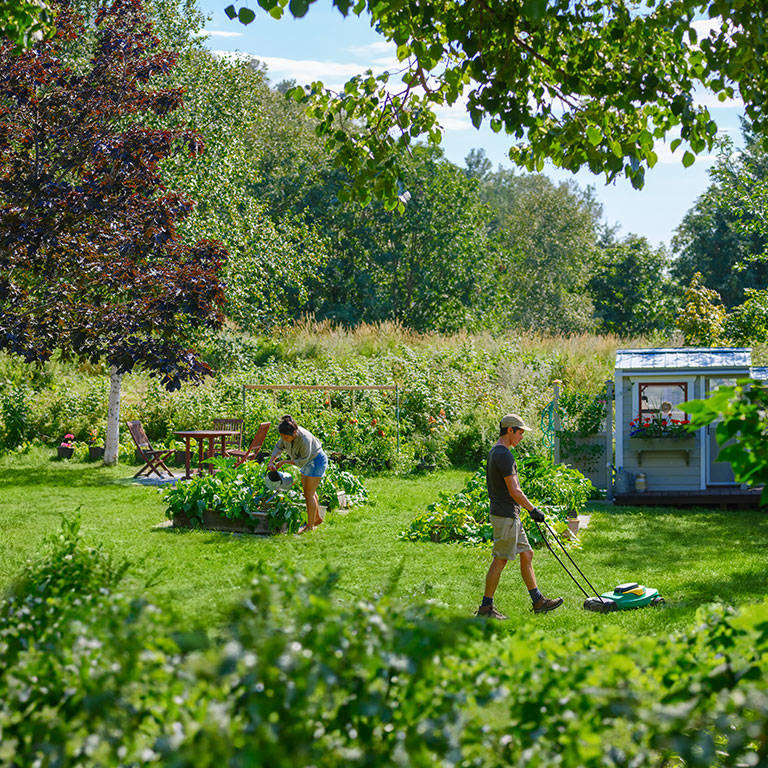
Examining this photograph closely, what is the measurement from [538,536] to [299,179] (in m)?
28.8

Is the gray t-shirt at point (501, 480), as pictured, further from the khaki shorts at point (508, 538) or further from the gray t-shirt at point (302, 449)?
the gray t-shirt at point (302, 449)

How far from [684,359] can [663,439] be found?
1.38m

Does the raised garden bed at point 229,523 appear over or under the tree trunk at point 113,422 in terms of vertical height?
under

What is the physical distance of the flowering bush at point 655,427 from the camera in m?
14.8

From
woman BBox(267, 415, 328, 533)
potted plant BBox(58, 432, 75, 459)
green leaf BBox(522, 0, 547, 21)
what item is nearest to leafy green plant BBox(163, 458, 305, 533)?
woman BBox(267, 415, 328, 533)

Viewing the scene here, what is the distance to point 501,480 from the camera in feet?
24.9

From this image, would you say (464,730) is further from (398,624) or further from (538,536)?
(538,536)

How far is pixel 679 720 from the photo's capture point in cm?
253

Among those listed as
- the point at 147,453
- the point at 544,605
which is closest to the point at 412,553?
the point at 544,605

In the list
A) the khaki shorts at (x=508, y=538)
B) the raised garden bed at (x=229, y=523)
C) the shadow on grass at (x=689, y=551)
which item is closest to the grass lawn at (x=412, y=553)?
the shadow on grass at (x=689, y=551)

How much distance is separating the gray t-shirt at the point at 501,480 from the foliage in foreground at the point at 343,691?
4.16m

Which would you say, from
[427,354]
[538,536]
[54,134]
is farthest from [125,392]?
[538,536]

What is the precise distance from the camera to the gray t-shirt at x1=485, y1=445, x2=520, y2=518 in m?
7.49

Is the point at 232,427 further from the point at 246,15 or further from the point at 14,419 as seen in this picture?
the point at 246,15
